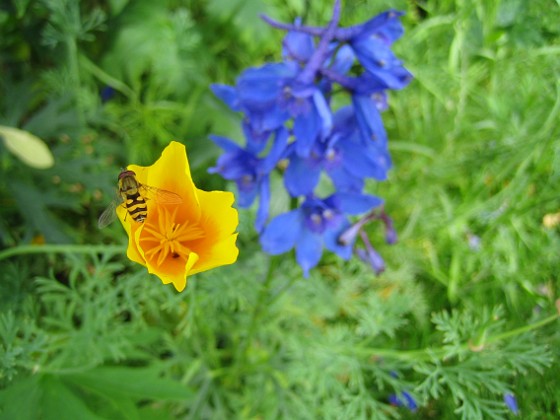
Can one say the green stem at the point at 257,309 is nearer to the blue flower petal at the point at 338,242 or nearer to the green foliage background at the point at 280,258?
the green foliage background at the point at 280,258

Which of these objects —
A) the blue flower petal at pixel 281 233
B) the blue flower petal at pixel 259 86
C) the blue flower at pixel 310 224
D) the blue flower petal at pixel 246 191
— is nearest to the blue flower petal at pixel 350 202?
the blue flower at pixel 310 224

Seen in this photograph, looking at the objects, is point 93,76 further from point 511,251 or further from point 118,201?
point 511,251

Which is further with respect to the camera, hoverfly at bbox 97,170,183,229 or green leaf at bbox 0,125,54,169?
green leaf at bbox 0,125,54,169

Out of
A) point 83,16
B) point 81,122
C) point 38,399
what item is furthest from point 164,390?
point 83,16

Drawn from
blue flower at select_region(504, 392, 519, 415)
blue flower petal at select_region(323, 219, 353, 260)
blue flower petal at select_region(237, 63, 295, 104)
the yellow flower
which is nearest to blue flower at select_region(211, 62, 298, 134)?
blue flower petal at select_region(237, 63, 295, 104)

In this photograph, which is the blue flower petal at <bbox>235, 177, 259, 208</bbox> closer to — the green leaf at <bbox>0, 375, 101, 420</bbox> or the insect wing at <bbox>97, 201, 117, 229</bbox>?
the insect wing at <bbox>97, 201, 117, 229</bbox>

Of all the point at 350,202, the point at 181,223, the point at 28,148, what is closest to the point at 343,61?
the point at 350,202
